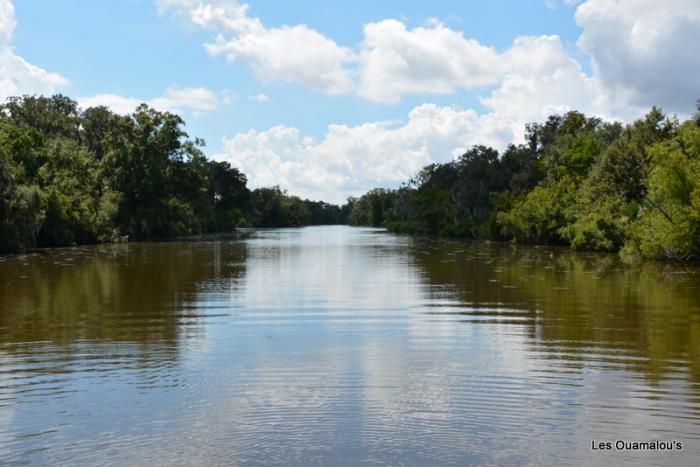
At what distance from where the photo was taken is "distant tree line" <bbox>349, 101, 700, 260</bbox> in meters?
40.7

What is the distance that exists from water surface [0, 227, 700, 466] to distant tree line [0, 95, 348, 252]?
109 feet

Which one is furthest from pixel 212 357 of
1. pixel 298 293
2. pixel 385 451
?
pixel 298 293

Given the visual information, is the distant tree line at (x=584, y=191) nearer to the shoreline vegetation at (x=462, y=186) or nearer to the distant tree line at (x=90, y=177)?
the shoreline vegetation at (x=462, y=186)

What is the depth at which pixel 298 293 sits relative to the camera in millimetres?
25594

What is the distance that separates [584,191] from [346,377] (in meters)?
56.9

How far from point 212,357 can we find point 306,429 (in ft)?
16.7

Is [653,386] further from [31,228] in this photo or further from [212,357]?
[31,228]

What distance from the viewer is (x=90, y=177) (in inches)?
3243

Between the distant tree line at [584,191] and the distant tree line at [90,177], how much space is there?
39331 millimetres

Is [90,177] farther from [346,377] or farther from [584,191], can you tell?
[346,377]

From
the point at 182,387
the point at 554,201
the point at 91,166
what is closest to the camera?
the point at 182,387

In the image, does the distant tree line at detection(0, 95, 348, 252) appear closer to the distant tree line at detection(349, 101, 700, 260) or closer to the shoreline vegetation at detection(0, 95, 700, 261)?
the shoreline vegetation at detection(0, 95, 700, 261)

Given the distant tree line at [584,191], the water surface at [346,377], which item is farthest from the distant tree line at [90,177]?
the distant tree line at [584,191]

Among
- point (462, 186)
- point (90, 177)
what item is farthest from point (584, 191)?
point (90, 177)
